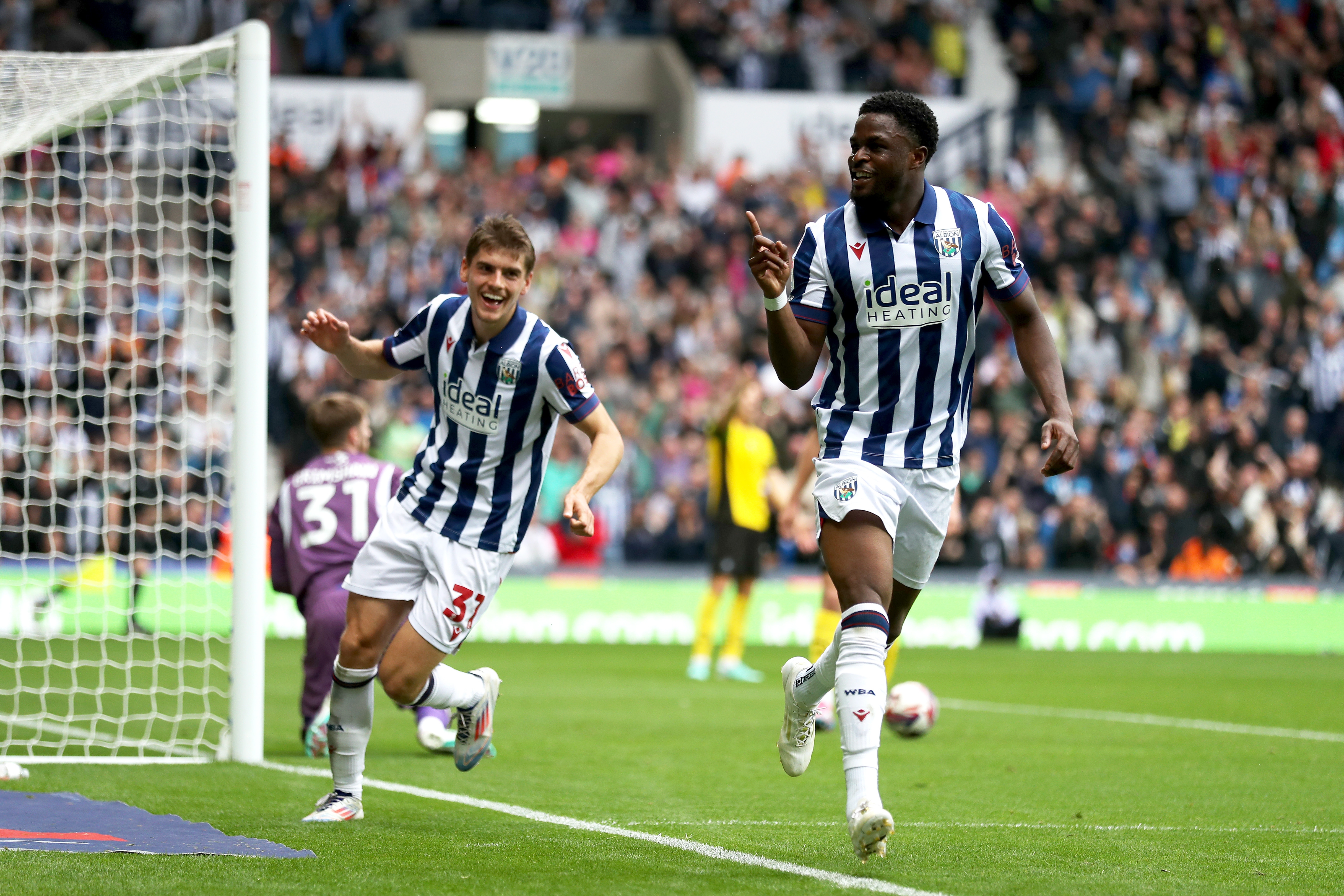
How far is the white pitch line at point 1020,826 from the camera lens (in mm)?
5777

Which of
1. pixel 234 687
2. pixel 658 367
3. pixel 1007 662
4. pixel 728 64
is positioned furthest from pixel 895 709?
pixel 728 64

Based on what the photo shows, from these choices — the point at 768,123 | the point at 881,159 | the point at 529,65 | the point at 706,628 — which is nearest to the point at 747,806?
the point at 881,159

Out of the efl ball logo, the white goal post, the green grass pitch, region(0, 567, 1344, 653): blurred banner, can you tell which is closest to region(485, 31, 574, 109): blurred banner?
the white goal post

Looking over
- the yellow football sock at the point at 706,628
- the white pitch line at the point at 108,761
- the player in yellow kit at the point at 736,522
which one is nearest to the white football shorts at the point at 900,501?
the white pitch line at the point at 108,761

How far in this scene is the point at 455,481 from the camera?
5.80 meters

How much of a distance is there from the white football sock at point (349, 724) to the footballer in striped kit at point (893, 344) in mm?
1566

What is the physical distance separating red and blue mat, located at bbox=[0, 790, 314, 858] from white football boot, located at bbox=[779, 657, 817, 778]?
154 centimetres

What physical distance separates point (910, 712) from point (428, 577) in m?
3.33

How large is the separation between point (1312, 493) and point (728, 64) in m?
10.5

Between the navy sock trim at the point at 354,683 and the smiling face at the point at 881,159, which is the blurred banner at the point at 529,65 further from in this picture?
the smiling face at the point at 881,159

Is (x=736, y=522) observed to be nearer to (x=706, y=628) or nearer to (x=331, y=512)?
(x=706, y=628)

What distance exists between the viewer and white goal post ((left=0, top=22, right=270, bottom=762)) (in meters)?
7.63

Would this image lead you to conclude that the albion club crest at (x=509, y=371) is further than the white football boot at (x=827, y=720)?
No

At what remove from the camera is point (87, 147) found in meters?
9.28
